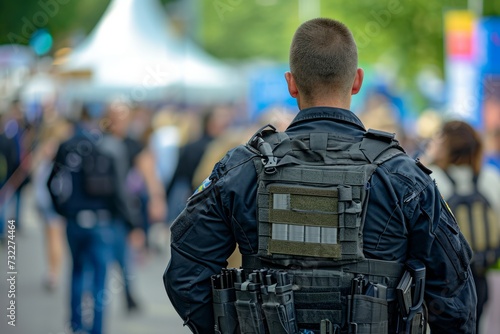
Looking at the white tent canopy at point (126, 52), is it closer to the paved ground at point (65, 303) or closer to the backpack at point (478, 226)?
the paved ground at point (65, 303)

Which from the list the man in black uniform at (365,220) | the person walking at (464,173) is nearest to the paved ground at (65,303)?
the person walking at (464,173)

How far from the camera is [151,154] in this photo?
12781 mm

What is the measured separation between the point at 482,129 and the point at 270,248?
9.96 m

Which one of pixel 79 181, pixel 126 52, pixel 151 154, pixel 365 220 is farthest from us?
pixel 126 52

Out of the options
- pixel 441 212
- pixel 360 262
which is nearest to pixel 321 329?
pixel 360 262

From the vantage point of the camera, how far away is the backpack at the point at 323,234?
2.81 m

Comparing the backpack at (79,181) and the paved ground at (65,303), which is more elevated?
the backpack at (79,181)

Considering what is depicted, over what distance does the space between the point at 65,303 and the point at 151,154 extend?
3601mm

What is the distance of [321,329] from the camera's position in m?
2.81

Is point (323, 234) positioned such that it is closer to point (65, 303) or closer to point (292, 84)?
point (292, 84)

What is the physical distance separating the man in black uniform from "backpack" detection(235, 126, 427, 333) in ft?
0.12

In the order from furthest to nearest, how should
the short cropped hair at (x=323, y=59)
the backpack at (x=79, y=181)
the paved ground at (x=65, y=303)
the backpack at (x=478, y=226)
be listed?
the paved ground at (x=65, y=303) < the backpack at (x=79, y=181) < the backpack at (x=478, y=226) < the short cropped hair at (x=323, y=59)

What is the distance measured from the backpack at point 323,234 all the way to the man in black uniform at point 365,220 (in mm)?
38

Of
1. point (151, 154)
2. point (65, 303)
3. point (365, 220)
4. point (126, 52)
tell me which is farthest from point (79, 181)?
point (126, 52)
